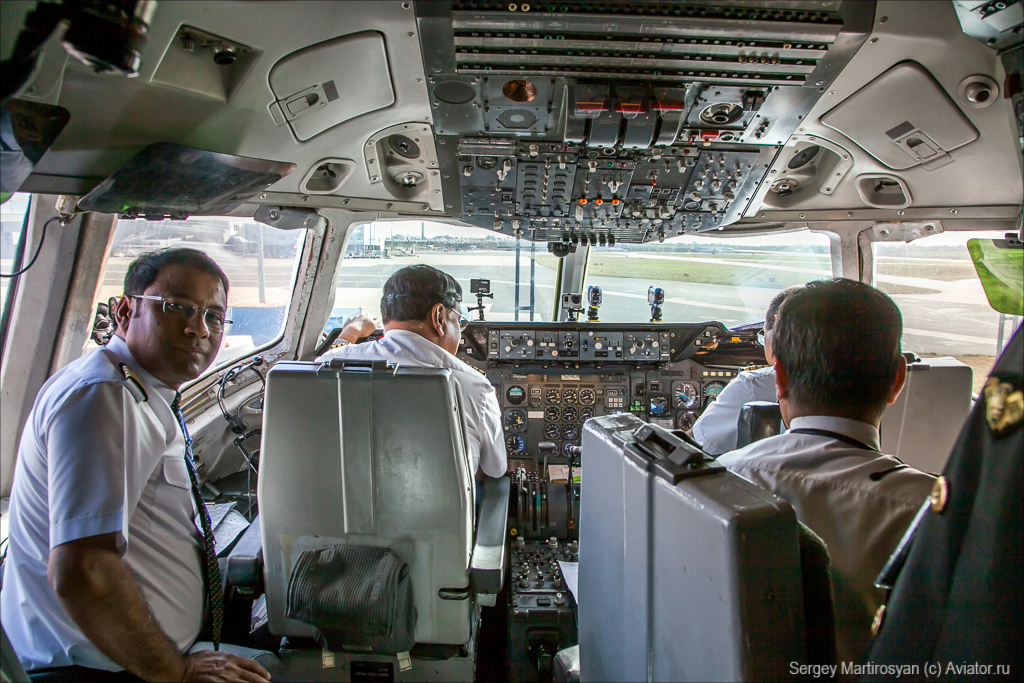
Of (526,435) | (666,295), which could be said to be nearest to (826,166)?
(666,295)

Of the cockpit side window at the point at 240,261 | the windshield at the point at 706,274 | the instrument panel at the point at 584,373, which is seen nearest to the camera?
the cockpit side window at the point at 240,261

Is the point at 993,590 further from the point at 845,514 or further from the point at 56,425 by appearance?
the point at 56,425

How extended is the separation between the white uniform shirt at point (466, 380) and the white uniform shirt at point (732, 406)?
881 millimetres

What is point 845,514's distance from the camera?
90cm

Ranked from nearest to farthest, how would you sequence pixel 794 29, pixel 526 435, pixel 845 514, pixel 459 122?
pixel 845 514 < pixel 794 29 < pixel 459 122 < pixel 526 435

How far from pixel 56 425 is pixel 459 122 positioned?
4.93 ft

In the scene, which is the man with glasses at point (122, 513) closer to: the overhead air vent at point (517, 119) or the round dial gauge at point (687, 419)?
the overhead air vent at point (517, 119)

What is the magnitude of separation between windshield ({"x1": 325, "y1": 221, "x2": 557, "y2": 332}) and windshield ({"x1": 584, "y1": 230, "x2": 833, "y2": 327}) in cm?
51

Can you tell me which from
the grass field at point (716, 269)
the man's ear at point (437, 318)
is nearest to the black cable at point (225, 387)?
the man's ear at point (437, 318)

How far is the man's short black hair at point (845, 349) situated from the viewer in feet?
3.40

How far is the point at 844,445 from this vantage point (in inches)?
39.4

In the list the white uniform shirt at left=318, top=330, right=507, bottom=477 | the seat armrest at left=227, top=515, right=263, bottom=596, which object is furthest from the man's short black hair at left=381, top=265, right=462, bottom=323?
the seat armrest at left=227, top=515, right=263, bottom=596

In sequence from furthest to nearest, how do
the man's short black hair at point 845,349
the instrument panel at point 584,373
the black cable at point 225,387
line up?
the instrument panel at point 584,373 → the black cable at point 225,387 → the man's short black hair at point 845,349

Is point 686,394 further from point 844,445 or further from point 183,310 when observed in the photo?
point 183,310
